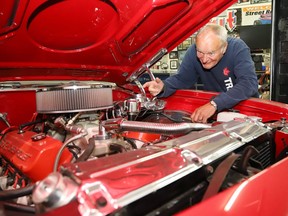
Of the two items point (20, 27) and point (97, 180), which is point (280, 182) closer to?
point (97, 180)

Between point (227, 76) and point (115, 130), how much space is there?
1.04m

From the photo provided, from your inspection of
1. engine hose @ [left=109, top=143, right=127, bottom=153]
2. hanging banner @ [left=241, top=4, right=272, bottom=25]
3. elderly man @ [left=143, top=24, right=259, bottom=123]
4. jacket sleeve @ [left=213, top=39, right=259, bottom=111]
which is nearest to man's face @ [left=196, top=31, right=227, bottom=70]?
elderly man @ [left=143, top=24, right=259, bottom=123]

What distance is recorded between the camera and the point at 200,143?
27.6 inches

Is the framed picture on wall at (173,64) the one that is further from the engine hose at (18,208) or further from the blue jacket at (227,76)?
the engine hose at (18,208)

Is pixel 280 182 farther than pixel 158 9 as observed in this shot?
No

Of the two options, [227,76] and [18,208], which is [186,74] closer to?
[227,76]

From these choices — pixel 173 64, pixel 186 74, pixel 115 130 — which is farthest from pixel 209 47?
pixel 173 64

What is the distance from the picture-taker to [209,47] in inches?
61.7

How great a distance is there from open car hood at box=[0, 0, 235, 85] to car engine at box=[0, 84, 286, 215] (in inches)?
9.0

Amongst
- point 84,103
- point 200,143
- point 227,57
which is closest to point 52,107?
point 84,103

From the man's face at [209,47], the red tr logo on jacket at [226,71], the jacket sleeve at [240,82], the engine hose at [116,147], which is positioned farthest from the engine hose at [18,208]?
the red tr logo on jacket at [226,71]

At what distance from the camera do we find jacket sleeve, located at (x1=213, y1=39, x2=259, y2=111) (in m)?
1.32

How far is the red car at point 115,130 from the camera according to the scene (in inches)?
20.3

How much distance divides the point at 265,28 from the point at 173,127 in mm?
3483
